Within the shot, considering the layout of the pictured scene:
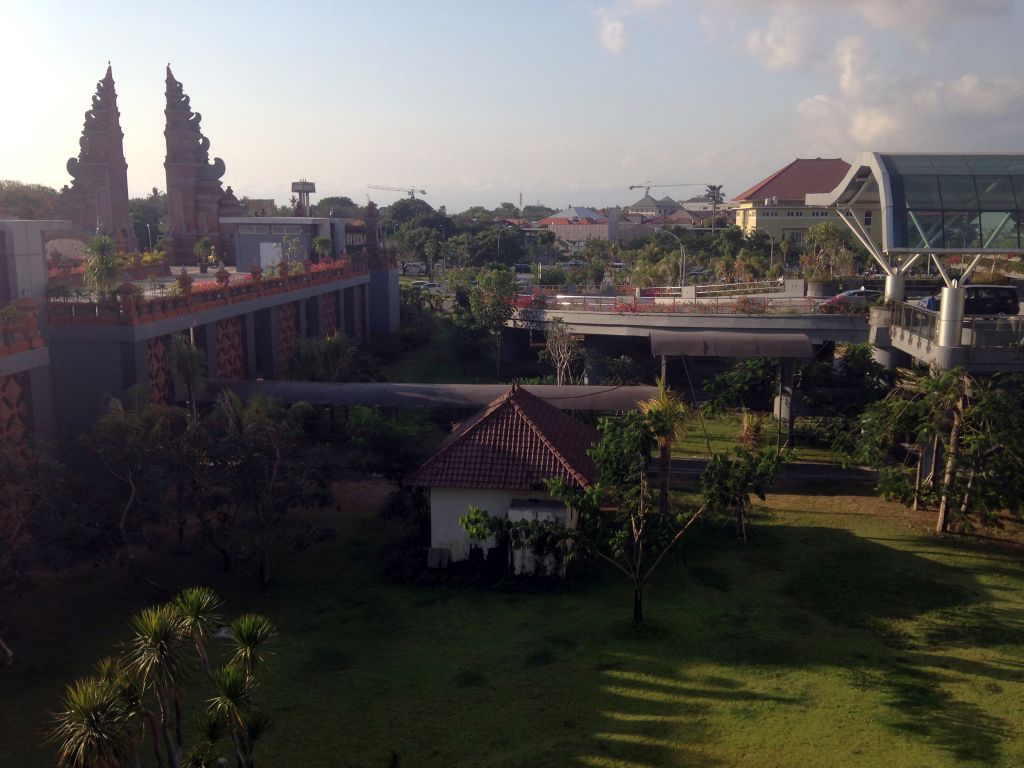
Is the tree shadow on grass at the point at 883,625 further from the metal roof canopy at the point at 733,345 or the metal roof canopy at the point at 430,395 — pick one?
the metal roof canopy at the point at 733,345

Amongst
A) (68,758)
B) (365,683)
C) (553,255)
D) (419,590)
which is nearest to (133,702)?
(68,758)

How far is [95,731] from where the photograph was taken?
328 inches

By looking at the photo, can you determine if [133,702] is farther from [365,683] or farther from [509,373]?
[509,373]

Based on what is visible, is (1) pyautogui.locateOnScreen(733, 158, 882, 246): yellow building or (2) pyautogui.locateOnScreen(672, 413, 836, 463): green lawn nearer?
(2) pyautogui.locateOnScreen(672, 413, 836, 463): green lawn

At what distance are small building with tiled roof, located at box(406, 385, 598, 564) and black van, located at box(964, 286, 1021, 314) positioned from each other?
66.3 feet

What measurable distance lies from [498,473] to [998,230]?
15.3m

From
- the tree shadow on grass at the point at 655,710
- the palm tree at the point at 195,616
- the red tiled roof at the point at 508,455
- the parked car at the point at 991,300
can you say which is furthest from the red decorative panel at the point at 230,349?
the parked car at the point at 991,300

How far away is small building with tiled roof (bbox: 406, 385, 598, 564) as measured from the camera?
58.9 feet

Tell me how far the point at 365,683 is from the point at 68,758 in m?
5.73

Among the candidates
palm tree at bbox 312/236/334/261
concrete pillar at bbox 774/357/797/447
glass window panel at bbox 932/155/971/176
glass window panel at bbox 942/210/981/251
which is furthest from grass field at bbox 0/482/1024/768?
palm tree at bbox 312/236/334/261

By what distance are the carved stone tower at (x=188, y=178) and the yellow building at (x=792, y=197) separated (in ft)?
164

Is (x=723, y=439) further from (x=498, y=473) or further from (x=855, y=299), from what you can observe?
(x=498, y=473)

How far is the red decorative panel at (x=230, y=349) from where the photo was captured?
98.2 feet

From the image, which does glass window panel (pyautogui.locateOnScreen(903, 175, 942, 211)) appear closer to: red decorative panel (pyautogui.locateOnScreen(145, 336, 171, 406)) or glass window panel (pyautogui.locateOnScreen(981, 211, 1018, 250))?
glass window panel (pyautogui.locateOnScreen(981, 211, 1018, 250))
